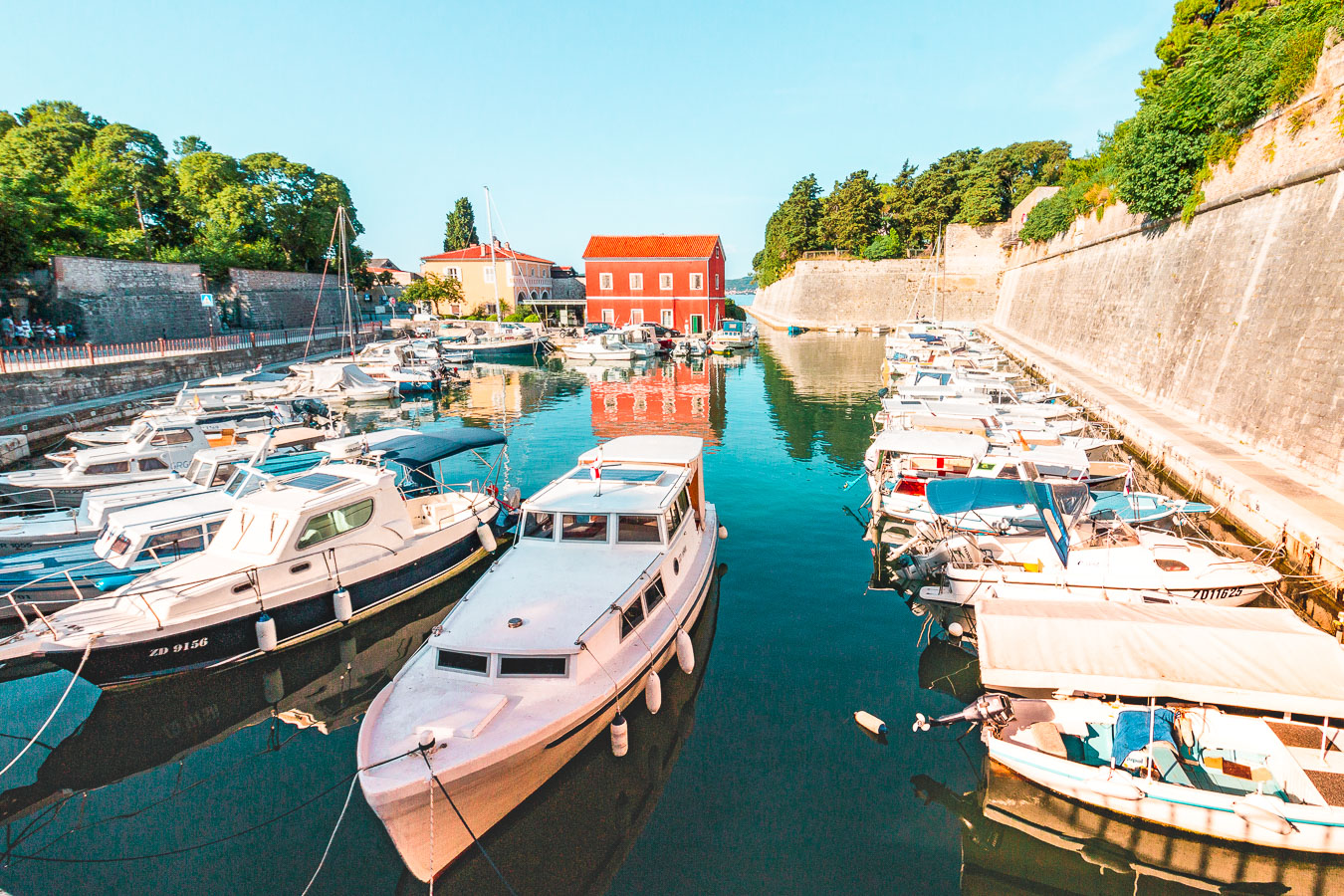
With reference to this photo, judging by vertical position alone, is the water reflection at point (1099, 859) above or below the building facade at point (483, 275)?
below

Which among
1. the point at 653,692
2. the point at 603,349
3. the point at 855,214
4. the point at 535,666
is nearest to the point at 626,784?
the point at 653,692

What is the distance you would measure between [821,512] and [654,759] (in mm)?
9800

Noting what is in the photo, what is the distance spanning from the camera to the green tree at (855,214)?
75.3 metres

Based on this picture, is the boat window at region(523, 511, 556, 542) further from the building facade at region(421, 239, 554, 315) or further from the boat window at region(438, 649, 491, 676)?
the building facade at region(421, 239, 554, 315)

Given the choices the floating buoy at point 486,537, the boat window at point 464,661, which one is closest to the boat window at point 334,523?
the floating buoy at point 486,537

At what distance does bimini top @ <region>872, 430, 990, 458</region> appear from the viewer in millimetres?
14617

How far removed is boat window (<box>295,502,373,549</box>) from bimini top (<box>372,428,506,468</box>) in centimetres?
233

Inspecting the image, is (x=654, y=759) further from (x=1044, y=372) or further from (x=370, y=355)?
(x=370, y=355)

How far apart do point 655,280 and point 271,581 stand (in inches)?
2262

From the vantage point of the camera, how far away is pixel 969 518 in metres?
12.6

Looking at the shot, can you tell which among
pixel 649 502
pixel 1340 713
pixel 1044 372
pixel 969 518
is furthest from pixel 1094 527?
pixel 1044 372

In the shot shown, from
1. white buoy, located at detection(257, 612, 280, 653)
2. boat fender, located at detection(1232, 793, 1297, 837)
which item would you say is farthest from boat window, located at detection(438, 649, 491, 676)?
boat fender, located at detection(1232, 793, 1297, 837)

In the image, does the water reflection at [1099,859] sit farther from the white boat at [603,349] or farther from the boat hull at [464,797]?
the white boat at [603,349]

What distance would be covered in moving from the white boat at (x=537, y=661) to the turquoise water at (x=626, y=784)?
0.67 m
